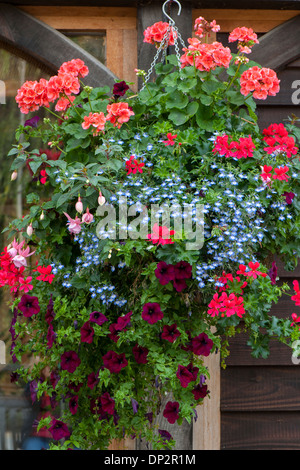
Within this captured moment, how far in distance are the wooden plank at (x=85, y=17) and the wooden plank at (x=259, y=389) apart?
146 cm

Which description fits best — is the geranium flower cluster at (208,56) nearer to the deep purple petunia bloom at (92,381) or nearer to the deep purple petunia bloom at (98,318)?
the deep purple petunia bloom at (98,318)

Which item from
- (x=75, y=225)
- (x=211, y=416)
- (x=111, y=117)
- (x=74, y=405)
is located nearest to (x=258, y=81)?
(x=111, y=117)

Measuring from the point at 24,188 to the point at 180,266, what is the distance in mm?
1007

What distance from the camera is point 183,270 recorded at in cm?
151

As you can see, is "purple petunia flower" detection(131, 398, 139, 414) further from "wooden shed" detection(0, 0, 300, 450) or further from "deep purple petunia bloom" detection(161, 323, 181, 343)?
"wooden shed" detection(0, 0, 300, 450)

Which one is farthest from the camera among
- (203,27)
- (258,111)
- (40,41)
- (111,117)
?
(258,111)

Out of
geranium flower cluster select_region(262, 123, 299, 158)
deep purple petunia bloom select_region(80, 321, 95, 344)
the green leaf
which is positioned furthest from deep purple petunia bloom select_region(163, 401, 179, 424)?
the green leaf

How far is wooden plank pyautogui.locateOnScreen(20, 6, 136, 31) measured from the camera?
218 centimetres

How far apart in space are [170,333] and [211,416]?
2.61ft

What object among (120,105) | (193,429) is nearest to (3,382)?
(193,429)

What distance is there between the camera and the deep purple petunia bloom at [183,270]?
4.92 ft

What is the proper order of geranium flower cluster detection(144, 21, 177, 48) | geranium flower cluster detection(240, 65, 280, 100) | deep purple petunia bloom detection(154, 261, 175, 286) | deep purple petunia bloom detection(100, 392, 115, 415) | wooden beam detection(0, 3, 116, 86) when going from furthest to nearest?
wooden beam detection(0, 3, 116, 86)
geranium flower cluster detection(144, 21, 177, 48)
geranium flower cluster detection(240, 65, 280, 100)
deep purple petunia bloom detection(100, 392, 115, 415)
deep purple petunia bloom detection(154, 261, 175, 286)

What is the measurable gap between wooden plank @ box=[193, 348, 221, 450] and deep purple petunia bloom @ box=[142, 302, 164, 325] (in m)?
0.73

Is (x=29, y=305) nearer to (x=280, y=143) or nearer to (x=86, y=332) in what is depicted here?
(x=86, y=332)
